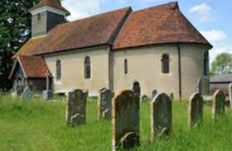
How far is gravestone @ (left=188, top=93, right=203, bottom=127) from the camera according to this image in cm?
1112

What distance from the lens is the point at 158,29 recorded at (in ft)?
107

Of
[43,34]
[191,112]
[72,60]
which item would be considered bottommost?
[191,112]

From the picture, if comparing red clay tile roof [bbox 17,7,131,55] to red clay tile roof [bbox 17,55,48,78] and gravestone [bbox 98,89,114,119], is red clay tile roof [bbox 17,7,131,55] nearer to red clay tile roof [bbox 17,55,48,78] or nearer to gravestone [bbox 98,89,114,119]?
red clay tile roof [bbox 17,55,48,78]

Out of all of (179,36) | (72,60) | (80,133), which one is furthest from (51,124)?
(72,60)

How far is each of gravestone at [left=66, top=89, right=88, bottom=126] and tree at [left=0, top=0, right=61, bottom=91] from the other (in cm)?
3510

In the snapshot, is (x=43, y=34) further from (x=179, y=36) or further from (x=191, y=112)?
(x=191, y=112)

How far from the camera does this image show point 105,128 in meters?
12.9

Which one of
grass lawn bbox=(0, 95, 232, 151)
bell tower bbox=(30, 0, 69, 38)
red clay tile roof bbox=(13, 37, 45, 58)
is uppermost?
bell tower bbox=(30, 0, 69, 38)

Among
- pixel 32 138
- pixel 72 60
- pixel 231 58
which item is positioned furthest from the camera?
pixel 231 58

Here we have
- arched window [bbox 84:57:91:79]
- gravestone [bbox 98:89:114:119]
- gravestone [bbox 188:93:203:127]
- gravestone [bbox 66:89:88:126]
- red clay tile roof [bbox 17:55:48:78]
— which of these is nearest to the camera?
gravestone [bbox 188:93:203:127]

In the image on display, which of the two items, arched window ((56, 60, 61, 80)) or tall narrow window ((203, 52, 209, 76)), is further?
arched window ((56, 60, 61, 80))

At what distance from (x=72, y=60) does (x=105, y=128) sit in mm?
26104

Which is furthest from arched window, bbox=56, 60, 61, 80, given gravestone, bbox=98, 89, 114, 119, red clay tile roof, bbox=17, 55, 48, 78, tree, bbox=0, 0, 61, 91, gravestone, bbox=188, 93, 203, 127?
gravestone, bbox=188, 93, 203, 127

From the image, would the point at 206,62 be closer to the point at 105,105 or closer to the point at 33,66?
the point at 33,66
